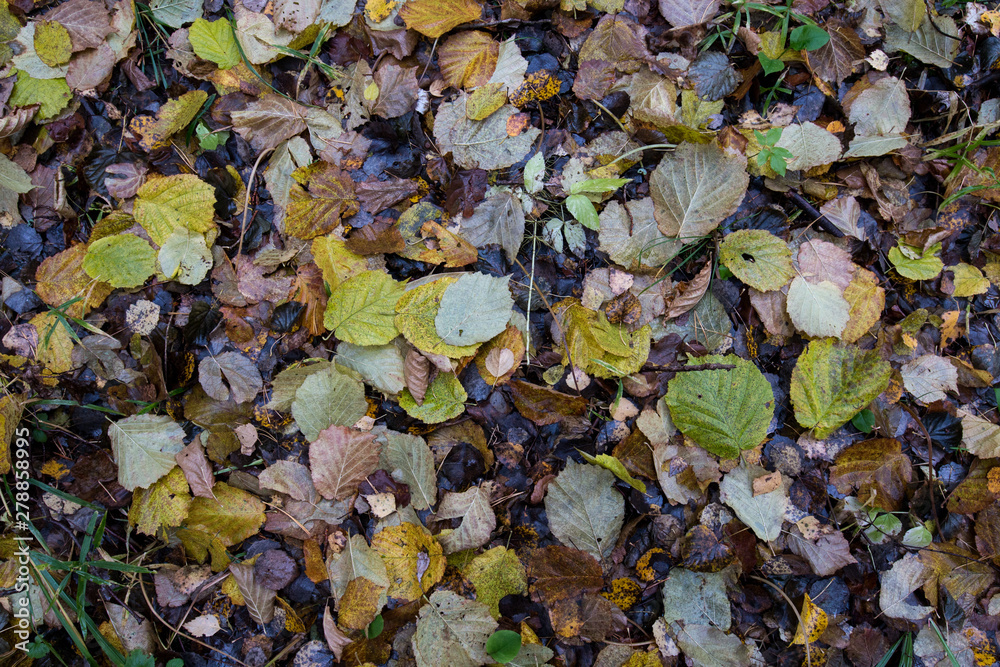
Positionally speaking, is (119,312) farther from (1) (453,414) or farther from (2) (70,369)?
(1) (453,414)

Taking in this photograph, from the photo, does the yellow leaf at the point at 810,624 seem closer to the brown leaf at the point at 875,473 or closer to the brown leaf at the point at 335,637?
the brown leaf at the point at 875,473

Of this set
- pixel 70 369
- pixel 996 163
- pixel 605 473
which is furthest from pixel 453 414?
pixel 996 163

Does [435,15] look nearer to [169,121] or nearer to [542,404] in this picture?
[169,121]

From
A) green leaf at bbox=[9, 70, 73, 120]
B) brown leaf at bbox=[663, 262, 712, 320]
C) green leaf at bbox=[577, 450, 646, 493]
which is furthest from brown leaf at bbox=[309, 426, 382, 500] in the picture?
green leaf at bbox=[9, 70, 73, 120]

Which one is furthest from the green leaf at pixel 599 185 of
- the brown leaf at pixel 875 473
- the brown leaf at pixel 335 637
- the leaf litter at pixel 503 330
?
the brown leaf at pixel 335 637

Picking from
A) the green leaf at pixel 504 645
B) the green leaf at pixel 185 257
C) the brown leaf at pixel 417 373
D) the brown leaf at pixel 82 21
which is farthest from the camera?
the brown leaf at pixel 82 21

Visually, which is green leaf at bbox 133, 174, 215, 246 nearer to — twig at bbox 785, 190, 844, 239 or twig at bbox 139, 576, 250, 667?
twig at bbox 139, 576, 250, 667
